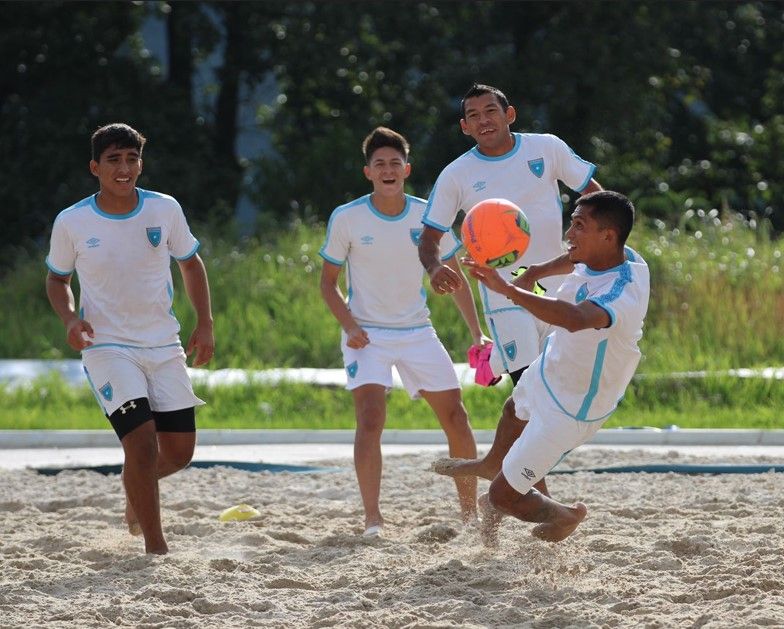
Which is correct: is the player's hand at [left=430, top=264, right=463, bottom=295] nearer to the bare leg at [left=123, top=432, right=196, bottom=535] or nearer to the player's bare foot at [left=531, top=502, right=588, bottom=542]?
the player's bare foot at [left=531, top=502, right=588, bottom=542]

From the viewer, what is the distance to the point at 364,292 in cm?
864

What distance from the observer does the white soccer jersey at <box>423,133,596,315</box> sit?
814 cm

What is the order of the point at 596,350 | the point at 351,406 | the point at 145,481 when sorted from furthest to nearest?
the point at 351,406
the point at 145,481
the point at 596,350

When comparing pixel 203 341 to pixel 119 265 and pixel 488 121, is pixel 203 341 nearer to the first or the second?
pixel 119 265

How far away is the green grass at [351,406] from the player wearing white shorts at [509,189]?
5.45 meters

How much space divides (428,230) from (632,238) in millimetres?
11972

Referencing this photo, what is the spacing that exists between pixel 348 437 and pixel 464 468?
230 inches

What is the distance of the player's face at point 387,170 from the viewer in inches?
336

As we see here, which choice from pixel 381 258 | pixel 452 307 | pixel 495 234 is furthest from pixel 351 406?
pixel 495 234

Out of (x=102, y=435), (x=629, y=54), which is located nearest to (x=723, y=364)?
(x=102, y=435)

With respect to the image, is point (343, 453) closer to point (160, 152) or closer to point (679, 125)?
point (160, 152)

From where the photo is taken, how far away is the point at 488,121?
26.9 ft

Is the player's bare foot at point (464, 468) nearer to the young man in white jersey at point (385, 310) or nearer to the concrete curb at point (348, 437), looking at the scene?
the young man in white jersey at point (385, 310)

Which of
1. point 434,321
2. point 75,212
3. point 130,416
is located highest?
point 75,212
